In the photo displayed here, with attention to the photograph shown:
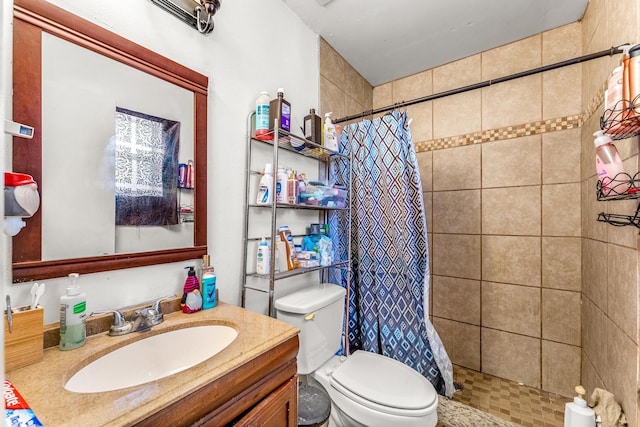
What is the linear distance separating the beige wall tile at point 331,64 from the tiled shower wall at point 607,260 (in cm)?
141

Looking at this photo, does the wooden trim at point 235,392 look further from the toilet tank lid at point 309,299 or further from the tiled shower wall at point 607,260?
the tiled shower wall at point 607,260

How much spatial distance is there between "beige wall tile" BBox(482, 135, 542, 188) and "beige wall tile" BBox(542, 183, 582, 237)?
12 centimetres

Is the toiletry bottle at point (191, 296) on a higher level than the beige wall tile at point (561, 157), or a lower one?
lower

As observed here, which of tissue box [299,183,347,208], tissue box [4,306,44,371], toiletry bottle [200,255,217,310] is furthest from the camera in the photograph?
tissue box [299,183,347,208]

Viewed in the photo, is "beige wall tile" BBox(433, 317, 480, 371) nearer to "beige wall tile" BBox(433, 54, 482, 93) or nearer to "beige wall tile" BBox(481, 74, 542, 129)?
"beige wall tile" BBox(481, 74, 542, 129)

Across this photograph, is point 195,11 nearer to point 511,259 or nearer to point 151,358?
point 151,358

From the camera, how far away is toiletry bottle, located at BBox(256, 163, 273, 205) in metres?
1.35

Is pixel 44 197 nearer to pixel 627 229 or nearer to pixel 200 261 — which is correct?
pixel 200 261

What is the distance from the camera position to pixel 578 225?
5.76 feet

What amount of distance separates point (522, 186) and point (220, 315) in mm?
2017

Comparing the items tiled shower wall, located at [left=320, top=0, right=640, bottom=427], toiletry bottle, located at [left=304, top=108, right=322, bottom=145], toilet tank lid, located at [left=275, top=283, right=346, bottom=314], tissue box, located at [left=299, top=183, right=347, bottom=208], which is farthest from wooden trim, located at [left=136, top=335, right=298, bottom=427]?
tiled shower wall, located at [left=320, top=0, right=640, bottom=427]

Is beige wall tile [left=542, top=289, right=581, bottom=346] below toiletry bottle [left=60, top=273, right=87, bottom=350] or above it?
below

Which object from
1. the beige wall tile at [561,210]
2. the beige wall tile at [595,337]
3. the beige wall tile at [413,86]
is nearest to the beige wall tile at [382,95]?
the beige wall tile at [413,86]

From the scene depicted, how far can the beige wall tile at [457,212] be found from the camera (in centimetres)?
208
